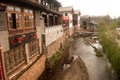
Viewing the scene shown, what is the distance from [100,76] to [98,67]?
332 centimetres

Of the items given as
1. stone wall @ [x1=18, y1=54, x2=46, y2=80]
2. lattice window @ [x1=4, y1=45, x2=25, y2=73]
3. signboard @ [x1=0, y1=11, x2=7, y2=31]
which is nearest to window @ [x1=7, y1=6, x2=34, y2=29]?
signboard @ [x1=0, y1=11, x2=7, y2=31]

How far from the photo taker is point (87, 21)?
230 ft

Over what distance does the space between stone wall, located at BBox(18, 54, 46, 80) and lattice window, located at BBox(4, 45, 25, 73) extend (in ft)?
3.64

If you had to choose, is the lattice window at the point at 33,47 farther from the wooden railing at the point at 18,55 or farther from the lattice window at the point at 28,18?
the lattice window at the point at 28,18

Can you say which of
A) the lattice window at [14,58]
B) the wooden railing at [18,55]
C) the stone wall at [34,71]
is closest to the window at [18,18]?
the wooden railing at [18,55]

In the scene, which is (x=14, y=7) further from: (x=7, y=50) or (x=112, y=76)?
(x=112, y=76)

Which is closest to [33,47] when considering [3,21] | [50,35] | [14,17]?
[14,17]

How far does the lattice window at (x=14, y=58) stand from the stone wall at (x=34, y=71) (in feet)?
3.64

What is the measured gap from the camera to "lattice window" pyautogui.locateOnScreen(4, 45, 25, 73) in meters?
10.1

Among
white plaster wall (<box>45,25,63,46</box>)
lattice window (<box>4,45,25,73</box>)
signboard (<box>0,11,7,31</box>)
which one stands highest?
signboard (<box>0,11,7,31</box>)

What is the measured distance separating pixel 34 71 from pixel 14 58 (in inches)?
147

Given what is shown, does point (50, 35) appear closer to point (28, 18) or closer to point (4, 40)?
point (28, 18)

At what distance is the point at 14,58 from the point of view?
11.2 metres

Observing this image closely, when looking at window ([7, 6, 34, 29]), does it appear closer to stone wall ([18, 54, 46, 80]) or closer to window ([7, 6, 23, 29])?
window ([7, 6, 23, 29])
